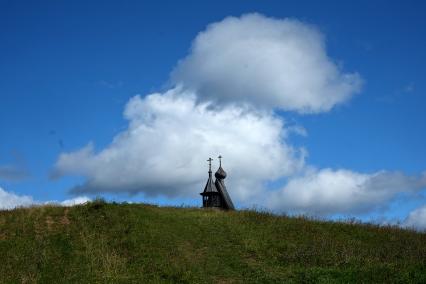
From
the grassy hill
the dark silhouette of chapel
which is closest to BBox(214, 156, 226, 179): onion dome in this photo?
the dark silhouette of chapel

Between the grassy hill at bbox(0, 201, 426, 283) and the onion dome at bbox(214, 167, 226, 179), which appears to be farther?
the onion dome at bbox(214, 167, 226, 179)

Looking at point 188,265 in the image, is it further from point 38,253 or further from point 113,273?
point 38,253

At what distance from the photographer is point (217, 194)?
51.9 metres

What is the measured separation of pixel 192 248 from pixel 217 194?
92.5 ft

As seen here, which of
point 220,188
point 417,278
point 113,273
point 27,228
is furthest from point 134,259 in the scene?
point 220,188

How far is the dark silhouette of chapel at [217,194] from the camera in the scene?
51.2 m

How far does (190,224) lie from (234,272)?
6599 mm

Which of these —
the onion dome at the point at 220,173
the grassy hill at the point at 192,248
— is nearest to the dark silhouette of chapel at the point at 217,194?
the onion dome at the point at 220,173

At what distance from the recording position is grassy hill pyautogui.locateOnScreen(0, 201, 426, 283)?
20203 millimetres

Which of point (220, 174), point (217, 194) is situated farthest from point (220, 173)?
point (217, 194)

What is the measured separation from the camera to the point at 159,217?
27703 mm

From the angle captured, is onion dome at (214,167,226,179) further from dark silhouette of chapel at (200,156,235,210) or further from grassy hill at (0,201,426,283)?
grassy hill at (0,201,426,283)

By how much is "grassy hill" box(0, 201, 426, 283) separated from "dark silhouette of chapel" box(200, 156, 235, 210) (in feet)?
68.5

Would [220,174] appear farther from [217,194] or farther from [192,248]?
[192,248]
